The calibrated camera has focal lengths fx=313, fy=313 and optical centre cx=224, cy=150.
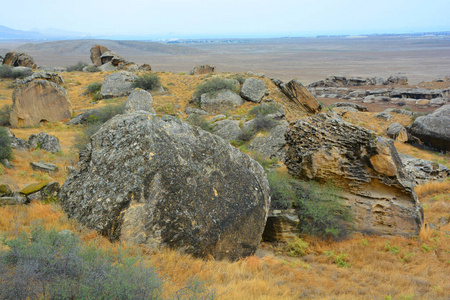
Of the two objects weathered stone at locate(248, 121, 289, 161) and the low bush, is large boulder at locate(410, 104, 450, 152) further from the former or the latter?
the low bush

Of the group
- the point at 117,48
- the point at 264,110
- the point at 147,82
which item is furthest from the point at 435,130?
the point at 117,48

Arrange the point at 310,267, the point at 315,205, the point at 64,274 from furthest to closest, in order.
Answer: the point at 315,205
the point at 310,267
the point at 64,274

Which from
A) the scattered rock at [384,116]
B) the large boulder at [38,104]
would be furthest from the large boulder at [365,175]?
the scattered rock at [384,116]

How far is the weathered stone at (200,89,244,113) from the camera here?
25434mm

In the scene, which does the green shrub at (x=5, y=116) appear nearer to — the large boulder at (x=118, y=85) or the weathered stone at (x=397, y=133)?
the large boulder at (x=118, y=85)

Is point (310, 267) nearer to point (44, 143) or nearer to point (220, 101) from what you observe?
point (44, 143)

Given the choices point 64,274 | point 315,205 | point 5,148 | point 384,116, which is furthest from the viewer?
point 384,116

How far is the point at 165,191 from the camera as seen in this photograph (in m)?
6.62

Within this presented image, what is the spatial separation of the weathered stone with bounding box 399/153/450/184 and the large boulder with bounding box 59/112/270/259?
12958 mm

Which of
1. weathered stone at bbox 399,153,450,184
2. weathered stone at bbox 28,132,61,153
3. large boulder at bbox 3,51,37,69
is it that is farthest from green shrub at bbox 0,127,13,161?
large boulder at bbox 3,51,37,69

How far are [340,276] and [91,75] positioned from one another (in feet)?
120

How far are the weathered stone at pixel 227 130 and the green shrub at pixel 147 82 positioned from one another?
11.7 metres

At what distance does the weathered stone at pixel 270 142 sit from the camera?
18281 mm

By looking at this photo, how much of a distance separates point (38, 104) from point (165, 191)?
18.3 meters
